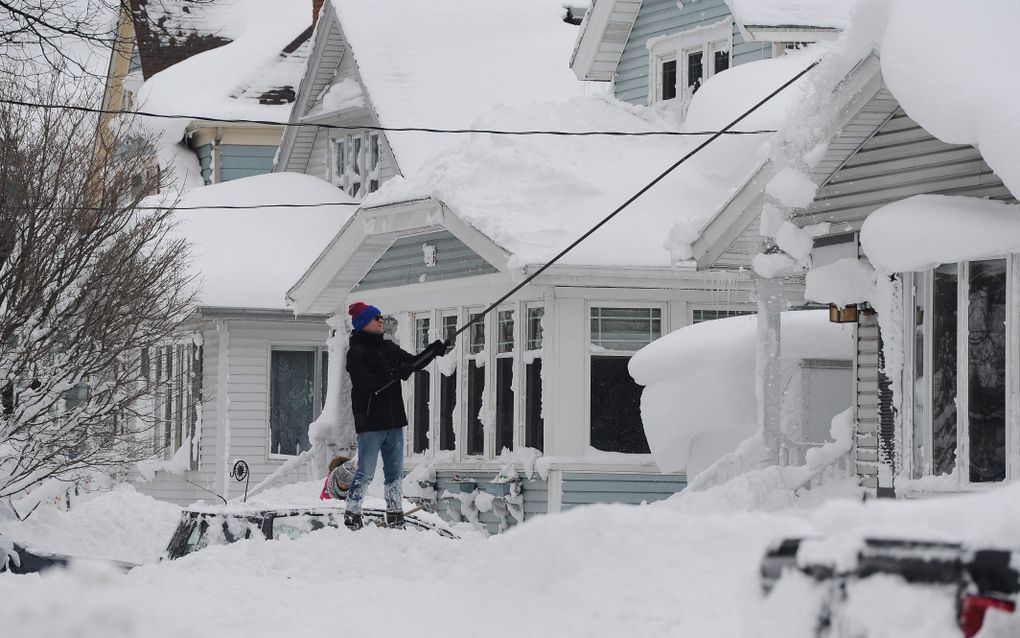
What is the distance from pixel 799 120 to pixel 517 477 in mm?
7165

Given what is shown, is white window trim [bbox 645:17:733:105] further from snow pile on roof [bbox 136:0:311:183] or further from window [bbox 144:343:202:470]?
snow pile on roof [bbox 136:0:311:183]

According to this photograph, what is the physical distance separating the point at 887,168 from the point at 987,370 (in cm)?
196

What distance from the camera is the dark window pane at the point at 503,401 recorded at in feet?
62.5

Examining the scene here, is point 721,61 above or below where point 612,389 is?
above

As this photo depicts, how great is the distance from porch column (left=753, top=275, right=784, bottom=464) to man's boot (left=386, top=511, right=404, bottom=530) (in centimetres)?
319

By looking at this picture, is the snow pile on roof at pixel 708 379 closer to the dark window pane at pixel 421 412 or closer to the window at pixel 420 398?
the window at pixel 420 398

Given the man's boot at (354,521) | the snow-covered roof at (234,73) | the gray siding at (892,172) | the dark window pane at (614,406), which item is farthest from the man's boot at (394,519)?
the snow-covered roof at (234,73)

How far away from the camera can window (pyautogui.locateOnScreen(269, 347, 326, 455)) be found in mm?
25859

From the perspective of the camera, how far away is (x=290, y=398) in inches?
1024

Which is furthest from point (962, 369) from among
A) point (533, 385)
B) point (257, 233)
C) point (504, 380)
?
point (257, 233)

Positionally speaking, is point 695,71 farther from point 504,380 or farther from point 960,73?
point 960,73

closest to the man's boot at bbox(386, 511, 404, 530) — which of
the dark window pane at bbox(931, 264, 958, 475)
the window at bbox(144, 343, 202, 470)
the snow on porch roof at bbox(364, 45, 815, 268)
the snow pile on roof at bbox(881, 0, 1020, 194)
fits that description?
the dark window pane at bbox(931, 264, 958, 475)

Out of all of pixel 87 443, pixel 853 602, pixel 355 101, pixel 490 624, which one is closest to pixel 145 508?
pixel 87 443

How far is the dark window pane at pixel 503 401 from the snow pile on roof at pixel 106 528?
4345 mm
